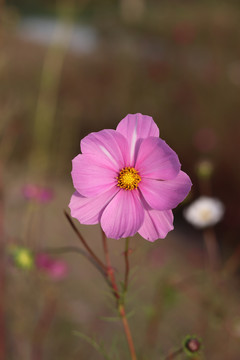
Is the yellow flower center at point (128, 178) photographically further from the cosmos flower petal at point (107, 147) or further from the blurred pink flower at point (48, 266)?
the blurred pink flower at point (48, 266)

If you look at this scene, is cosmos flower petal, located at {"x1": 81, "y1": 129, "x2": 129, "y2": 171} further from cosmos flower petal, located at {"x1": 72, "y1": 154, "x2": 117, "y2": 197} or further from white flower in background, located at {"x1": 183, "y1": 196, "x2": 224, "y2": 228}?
white flower in background, located at {"x1": 183, "y1": 196, "x2": 224, "y2": 228}

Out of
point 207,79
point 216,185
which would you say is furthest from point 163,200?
point 207,79

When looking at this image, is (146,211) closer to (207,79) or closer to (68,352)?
(68,352)

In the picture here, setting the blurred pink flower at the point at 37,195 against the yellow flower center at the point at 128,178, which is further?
the blurred pink flower at the point at 37,195

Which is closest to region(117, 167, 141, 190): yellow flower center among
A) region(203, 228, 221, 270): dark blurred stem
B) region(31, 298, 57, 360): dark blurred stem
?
region(31, 298, 57, 360): dark blurred stem

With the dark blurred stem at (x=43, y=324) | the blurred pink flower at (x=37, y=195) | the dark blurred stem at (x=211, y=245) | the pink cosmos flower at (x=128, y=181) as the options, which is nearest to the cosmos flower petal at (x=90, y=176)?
the pink cosmos flower at (x=128, y=181)

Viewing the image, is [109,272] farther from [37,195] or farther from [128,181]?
[37,195]

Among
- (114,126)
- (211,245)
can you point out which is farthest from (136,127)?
(114,126)
